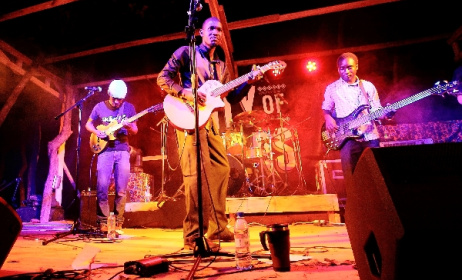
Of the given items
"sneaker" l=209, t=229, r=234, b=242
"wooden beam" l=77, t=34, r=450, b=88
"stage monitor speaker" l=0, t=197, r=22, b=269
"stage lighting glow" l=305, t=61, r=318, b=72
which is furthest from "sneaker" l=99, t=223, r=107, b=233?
"stage lighting glow" l=305, t=61, r=318, b=72

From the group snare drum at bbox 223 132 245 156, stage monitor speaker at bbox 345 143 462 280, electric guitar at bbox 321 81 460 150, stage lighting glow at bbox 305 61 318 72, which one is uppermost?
stage lighting glow at bbox 305 61 318 72

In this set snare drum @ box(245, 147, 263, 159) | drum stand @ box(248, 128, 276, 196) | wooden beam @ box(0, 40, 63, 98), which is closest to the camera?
wooden beam @ box(0, 40, 63, 98)

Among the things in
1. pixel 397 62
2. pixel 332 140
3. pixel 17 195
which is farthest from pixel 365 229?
pixel 17 195

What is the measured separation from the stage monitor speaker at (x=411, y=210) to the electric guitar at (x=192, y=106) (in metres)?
2.19

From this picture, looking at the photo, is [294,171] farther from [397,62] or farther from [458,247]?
[458,247]

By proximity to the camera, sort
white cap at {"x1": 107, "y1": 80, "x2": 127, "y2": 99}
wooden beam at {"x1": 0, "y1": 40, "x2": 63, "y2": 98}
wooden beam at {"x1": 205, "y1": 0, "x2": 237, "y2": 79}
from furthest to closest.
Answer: wooden beam at {"x1": 0, "y1": 40, "x2": 63, "y2": 98} < wooden beam at {"x1": 205, "y1": 0, "x2": 237, "y2": 79} < white cap at {"x1": 107, "y1": 80, "x2": 127, "y2": 99}

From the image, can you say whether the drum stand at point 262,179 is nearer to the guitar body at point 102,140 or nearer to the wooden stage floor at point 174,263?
the guitar body at point 102,140

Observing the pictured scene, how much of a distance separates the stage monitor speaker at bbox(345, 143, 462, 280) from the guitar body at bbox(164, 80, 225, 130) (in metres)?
2.18

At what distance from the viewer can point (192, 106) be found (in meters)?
3.40

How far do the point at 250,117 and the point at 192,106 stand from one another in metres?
4.99

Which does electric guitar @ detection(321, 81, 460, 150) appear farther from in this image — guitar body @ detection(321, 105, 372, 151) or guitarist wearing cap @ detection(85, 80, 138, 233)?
guitarist wearing cap @ detection(85, 80, 138, 233)

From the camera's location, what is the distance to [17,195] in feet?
32.5

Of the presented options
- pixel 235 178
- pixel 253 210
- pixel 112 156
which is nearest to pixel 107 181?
pixel 112 156

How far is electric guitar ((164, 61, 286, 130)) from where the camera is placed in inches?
130
